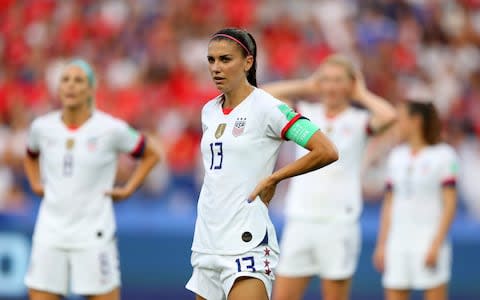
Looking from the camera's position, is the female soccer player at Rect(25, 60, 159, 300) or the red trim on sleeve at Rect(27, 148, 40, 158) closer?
the female soccer player at Rect(25, 60, 159, 300)

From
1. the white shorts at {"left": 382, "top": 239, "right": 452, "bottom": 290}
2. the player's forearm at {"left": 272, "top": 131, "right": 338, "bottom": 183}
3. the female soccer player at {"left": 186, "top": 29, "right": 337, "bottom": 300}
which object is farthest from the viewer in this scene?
the white shorts at {"left": 382, "top": 239, "right": 452, "bottom": 290}

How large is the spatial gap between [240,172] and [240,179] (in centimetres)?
4

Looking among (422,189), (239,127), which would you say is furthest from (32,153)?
(422,189)

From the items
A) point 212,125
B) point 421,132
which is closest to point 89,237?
point 212,125

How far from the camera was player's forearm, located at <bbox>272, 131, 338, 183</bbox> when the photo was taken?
20.9ft

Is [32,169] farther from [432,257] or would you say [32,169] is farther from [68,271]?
[432,257]

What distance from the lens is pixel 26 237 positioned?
40.3ft

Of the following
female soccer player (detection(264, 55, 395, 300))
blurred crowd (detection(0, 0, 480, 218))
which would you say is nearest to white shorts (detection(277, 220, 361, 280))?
female soccer player (detection(264, 55, 395, 300))

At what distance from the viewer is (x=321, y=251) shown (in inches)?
385

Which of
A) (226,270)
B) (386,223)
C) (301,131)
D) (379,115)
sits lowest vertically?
(226,270)

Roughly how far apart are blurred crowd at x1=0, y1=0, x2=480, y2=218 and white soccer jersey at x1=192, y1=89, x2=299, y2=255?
7910 mm

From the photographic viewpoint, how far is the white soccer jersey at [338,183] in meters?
9.79

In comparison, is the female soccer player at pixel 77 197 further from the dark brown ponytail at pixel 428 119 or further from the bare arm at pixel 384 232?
the dark brown ponytail at pixel 428 119

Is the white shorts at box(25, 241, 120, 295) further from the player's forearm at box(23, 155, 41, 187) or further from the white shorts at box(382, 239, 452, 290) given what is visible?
the white shorts at box(382, 239, 452, 290)
